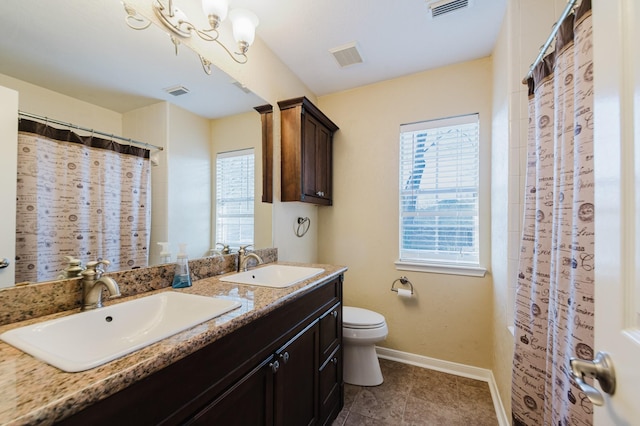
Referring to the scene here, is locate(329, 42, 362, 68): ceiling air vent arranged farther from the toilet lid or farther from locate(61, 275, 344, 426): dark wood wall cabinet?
the toilet lid

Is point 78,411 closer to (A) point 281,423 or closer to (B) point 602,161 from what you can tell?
(A) point 281,423

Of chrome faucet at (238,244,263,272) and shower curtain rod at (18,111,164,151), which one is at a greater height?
shower curtain rod at (18,111,164,151)

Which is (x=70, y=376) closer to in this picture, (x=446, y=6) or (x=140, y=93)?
(x=140, y=93)

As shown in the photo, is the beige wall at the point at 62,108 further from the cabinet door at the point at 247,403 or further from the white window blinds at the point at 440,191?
the white window blinds at the point at 440,191

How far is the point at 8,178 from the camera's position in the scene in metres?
0.77

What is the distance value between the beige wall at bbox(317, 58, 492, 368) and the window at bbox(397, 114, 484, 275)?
0.25ft

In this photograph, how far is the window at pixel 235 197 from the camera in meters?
1.55

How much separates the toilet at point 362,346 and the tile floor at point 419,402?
6 cm

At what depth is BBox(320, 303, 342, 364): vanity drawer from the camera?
1.47 m

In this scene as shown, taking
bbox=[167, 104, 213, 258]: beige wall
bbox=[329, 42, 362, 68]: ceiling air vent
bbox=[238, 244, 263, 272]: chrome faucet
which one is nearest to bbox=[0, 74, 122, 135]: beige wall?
bbox=[167, 104, 213, 258]: beige wall

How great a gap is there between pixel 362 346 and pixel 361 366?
15cm

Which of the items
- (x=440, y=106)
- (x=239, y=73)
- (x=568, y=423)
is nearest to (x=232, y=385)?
(x=568, y=423)

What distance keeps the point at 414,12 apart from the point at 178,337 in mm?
2100

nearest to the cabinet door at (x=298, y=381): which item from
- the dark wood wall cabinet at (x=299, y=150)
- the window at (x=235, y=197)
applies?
the window at (x=235, y=197)
